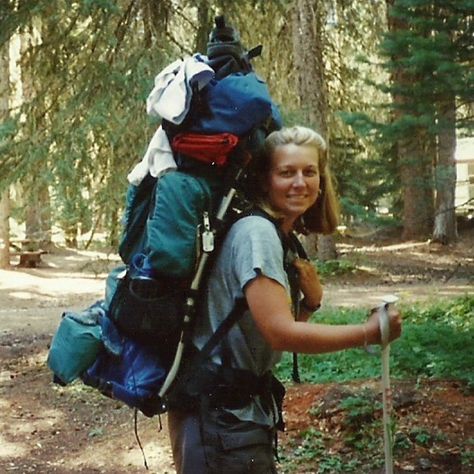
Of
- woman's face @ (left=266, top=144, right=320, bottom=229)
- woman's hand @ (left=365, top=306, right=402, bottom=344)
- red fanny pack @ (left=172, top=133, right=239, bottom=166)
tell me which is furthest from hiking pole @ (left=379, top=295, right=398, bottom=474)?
red fanny pack @ (left=172, top=133, right=239, bottom=166)

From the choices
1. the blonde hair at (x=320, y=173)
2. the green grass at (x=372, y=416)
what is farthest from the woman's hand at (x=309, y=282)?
the green grass at (x=372, y=416)

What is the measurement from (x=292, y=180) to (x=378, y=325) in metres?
0.53

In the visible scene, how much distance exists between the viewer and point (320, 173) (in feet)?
8.57

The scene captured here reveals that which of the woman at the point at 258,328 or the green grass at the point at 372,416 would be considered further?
the green grass at the point at 372,416

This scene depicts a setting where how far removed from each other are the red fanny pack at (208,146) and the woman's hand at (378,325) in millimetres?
625

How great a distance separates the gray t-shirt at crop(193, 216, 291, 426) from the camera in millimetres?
2289

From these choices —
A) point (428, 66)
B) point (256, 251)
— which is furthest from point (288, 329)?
point (428, 66)

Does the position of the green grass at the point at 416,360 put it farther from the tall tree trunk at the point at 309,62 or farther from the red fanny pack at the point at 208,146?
the tall tree trunk at the point at 309,62

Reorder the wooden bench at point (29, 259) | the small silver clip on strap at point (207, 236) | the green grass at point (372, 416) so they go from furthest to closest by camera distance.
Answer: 1. the wooden bench at point (29, 259)
2. the green grass at point (372, 416)
3. the small silver clip on strap at point (207, 236)

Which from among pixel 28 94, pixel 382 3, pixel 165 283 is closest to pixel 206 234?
pixel 165 283

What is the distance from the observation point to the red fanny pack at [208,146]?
239cm

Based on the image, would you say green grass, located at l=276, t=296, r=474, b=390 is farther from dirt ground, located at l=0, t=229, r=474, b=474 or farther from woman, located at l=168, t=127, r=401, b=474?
woman, located at l=168, t=127, r=401, b=474

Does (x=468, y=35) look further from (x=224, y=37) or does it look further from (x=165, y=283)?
(x=165, y=283)

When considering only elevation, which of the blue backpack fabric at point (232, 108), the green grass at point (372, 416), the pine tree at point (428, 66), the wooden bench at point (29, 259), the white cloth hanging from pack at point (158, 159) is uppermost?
the pine tree at point (428, 66)
